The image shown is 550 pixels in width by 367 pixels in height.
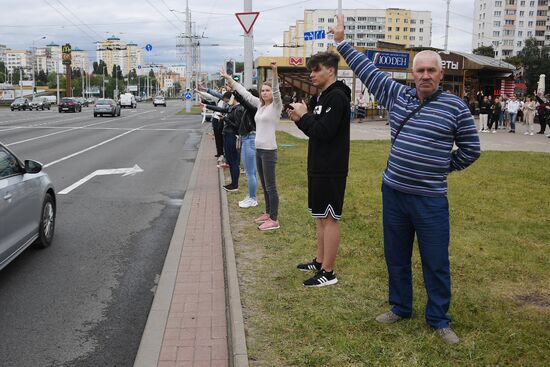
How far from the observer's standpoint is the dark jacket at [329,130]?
14.6 ft

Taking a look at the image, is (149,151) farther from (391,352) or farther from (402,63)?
(402,63)

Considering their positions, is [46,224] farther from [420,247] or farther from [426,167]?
[426,167]

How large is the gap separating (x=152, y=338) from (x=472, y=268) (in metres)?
3.22

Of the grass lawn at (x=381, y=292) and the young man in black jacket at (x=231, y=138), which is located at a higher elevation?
the young man in black jacket at (x=231, y=138)

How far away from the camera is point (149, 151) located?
1777 centimetres

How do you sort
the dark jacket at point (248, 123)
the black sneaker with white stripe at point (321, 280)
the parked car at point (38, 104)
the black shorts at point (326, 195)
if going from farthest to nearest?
the parked car at point (38, 104) < the dark jacket at point (248, 123) < the black sneaker with white stripe at point (321, 280) < the black shorts at point (326, 195)

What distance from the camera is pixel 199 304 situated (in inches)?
186

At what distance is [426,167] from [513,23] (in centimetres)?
14828

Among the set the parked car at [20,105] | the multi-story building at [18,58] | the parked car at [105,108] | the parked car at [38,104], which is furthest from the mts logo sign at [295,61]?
the multi-story building at [18,58]

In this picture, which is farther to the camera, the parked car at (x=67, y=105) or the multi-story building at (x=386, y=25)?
the multi-story building at (x=386, y=25)

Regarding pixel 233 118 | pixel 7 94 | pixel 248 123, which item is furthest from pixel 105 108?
pixel 7 94

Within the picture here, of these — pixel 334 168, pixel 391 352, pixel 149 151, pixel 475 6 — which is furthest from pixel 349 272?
pixel 475 6

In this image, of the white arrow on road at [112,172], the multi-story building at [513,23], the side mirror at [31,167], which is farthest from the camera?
the multi-story building at [513,23]

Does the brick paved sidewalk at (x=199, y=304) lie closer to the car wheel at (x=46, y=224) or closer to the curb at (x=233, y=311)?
the curb at (x=233, y=311)
